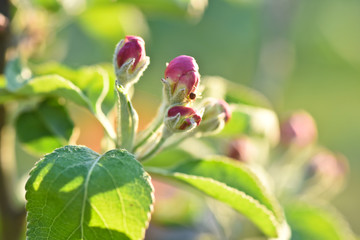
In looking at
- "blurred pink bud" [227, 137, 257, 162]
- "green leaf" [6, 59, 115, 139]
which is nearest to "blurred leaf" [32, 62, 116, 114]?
"green leaf" [6, 59, 115, 139]

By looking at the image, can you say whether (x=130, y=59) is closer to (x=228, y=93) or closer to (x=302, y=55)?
(x=228, y=93)

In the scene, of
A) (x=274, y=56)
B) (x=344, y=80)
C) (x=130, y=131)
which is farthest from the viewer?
(x=344, y=80)

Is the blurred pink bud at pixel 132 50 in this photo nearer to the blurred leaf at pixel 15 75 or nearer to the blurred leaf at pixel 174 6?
the blurred leaf at pixel 15 75

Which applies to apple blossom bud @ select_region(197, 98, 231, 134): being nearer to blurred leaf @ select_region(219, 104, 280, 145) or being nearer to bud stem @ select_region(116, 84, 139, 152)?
bud stem @ select_region(116, 84, 139, 152)

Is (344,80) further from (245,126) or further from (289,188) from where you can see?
(245,126)

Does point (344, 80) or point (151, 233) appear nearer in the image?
point (151, 233)

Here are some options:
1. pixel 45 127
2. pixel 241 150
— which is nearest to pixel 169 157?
pixel 241 150

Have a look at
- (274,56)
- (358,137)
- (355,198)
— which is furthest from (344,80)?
(274,56)
